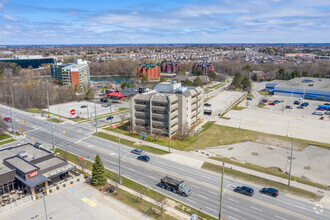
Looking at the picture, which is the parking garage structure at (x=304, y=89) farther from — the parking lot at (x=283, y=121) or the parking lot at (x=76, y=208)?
the parking lot at (x=76, y=208)

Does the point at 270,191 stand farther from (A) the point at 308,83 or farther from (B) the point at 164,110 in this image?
(A) the point at 308,83

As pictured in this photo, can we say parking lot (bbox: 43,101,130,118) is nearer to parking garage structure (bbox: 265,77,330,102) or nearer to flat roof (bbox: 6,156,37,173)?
flat roof (bbox: 6,156,37,173)

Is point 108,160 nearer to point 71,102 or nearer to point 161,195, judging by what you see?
point 161,195

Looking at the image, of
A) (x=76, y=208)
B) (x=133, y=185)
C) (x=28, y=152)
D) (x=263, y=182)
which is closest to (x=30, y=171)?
(x=28, y=152)

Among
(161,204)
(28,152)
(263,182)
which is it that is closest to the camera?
(161,204)

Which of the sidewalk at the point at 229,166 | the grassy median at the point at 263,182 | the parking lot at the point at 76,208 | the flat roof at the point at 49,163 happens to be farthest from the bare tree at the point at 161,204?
the flat roof at the point at 49,163

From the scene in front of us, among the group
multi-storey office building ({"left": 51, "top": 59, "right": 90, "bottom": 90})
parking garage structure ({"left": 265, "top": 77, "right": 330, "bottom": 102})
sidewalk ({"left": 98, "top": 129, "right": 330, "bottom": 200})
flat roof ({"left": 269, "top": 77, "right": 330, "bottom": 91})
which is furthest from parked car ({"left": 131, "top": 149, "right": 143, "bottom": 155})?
flat roof ({"left": 269, "top": 77, "right": 330, "bottom": 91})
